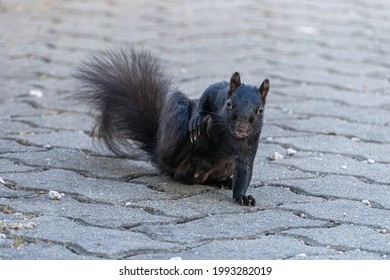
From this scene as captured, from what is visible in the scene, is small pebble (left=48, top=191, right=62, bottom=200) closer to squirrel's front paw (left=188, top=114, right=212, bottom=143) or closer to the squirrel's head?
squirrel's front paw (left=188, top=114, right=212, bottom=143)

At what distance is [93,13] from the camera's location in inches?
299

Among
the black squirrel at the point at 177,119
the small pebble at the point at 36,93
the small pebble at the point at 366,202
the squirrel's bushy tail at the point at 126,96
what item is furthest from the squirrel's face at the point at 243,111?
the small pebble at the point at 36,93

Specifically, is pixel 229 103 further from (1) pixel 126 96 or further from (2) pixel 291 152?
(2) pixel 291 152

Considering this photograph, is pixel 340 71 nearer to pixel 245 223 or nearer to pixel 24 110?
pixel 24 110

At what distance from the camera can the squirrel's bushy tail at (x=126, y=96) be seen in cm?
387

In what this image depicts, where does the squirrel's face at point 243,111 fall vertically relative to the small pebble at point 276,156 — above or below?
above

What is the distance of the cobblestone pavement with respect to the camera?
2947 millimetres

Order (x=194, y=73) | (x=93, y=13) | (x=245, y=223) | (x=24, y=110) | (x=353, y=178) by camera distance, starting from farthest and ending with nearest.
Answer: (x=93, y=13) < (x=194, y=73) < (x=24, y=110) < (x=353, y=178) < (x=245, y=223)

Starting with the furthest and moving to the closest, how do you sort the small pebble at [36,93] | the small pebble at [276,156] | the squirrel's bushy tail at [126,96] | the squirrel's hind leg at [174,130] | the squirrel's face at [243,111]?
the small pebble at [36,93]
the small pebble at [276,156]
the squirrel's bushy tail at [126,96]
the squirrel's hind leg at [174,130]
the squirrel's face at [243,111]

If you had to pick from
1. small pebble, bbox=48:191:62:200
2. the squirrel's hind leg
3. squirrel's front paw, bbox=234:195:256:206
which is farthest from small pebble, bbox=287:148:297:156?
small pebble, bbox=48:191:62:200

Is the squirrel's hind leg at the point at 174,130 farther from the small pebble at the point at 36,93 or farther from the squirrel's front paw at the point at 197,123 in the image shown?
the small pebble at the point at 36,93

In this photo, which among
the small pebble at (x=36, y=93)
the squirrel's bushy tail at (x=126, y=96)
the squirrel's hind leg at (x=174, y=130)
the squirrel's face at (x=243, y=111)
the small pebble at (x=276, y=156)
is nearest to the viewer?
the squirrel's face at (x=243, y=111)

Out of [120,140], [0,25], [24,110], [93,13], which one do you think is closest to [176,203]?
[120,140]
